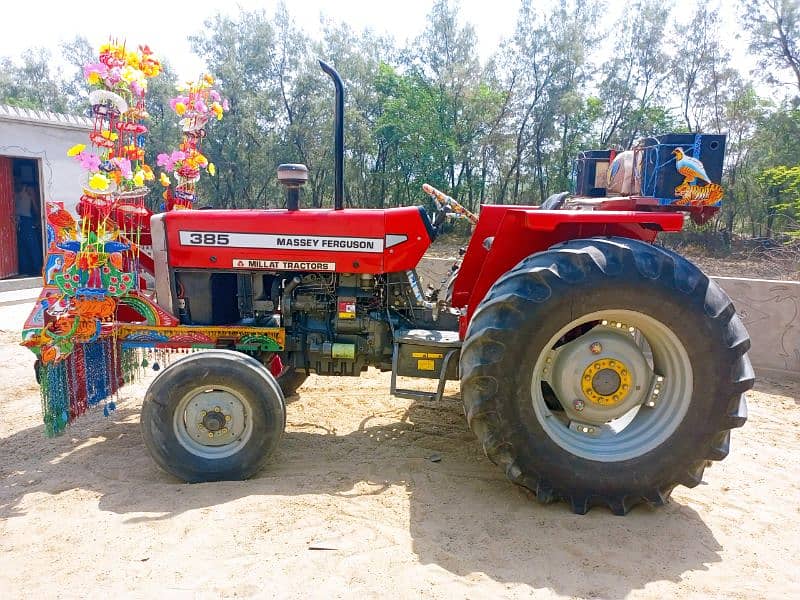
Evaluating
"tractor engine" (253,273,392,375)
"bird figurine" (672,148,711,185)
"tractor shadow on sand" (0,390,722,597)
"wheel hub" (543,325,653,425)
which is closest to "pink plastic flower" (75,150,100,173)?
"tractor engine" (253,273,392,375)

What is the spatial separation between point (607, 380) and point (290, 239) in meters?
2.16

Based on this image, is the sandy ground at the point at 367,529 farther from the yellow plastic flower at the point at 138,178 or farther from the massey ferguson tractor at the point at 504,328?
the yellow plastic flower at the point at 138,178

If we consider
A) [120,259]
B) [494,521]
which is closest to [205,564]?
[494,521]

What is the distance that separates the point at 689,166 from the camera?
3.32 meters

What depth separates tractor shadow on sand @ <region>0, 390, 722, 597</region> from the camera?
269 cm

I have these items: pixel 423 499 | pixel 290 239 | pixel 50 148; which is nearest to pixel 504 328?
pixel 423 499

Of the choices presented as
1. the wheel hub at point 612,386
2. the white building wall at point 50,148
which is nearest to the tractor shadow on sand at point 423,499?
the wheel hub at point 612,386

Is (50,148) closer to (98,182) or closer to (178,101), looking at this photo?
(178,101)

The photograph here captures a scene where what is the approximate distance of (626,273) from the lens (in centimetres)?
304

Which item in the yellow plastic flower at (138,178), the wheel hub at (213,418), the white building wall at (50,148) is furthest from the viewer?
the white building wall at (50,148)

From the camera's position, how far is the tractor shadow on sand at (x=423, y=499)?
2.69 m

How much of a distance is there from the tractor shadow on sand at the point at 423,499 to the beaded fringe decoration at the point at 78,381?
0.31 meters

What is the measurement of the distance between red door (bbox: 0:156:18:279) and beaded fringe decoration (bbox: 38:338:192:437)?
912 cm

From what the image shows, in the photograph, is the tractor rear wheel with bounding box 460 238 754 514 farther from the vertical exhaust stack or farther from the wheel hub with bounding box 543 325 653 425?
the vertical exhaust stack
